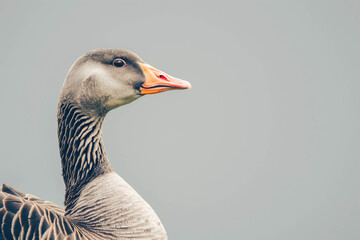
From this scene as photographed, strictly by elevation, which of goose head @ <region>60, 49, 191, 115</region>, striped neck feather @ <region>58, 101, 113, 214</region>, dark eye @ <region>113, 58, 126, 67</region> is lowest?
striped neck feather @ <region>58, 101, 113, 214</region>

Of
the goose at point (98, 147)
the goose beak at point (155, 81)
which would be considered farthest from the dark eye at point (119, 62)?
the goose beak at point (155, 81)

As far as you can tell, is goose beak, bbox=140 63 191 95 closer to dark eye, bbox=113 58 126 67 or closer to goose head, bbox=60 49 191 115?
goose head, bbox=60 49 191 115

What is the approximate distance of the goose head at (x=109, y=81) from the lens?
3.06 meters

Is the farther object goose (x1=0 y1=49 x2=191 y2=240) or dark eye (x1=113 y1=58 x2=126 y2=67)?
dark eye (x1=113 y1=58 x2=126 y2=67)

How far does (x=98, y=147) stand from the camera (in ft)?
10.5

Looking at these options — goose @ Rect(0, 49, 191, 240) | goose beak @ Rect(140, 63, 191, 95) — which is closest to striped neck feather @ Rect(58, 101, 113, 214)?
goose @ Rect(0, 49, 191, 240)

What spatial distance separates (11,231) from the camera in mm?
2496

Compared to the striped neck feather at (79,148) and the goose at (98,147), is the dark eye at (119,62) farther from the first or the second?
the striped neck feather at (79,148)

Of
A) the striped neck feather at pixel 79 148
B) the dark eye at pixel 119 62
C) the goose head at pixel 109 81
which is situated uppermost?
the dark eye at pixel 119 62

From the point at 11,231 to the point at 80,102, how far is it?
1.03 meters

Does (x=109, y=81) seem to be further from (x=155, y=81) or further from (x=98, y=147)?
(x=98, y=147)

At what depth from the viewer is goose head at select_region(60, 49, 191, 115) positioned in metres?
3.06

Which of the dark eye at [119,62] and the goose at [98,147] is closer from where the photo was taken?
the goose at [98,147]

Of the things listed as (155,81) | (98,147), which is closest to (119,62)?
(155,81)
